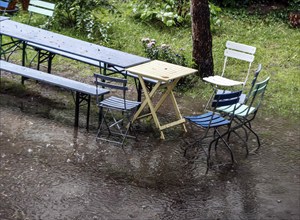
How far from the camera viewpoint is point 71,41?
10016 millimetres

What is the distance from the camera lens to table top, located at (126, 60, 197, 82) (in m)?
8.38

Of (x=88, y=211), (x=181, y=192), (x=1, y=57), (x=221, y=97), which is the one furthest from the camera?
(x=1, y=57)

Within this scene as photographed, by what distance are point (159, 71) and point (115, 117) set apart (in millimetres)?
1103

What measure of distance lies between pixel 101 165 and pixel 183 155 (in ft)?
3.60

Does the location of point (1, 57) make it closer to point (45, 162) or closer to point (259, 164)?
point (45, 162)

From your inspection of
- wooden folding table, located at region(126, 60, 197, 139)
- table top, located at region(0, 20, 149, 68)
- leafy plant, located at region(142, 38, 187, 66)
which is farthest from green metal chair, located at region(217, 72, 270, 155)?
leafy plant, located at region(142, 38, 187, 66)

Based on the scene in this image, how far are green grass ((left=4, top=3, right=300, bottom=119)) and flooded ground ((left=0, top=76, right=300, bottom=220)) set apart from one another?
1125 millimetres

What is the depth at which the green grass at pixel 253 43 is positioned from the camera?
10297 mm

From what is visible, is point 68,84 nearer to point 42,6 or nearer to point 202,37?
point 202,37

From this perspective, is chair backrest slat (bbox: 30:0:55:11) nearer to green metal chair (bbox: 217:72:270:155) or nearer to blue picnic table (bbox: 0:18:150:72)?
blue picnic table (bbox: 0:18:150:72)

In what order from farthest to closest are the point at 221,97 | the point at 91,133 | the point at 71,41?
the point at 71,41 < the point at 91,133 < the point at 221,97

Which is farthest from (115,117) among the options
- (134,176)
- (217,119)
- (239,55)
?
(239,55)

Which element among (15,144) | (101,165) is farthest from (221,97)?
(15,144)

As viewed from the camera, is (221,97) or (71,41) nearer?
(221,97)
